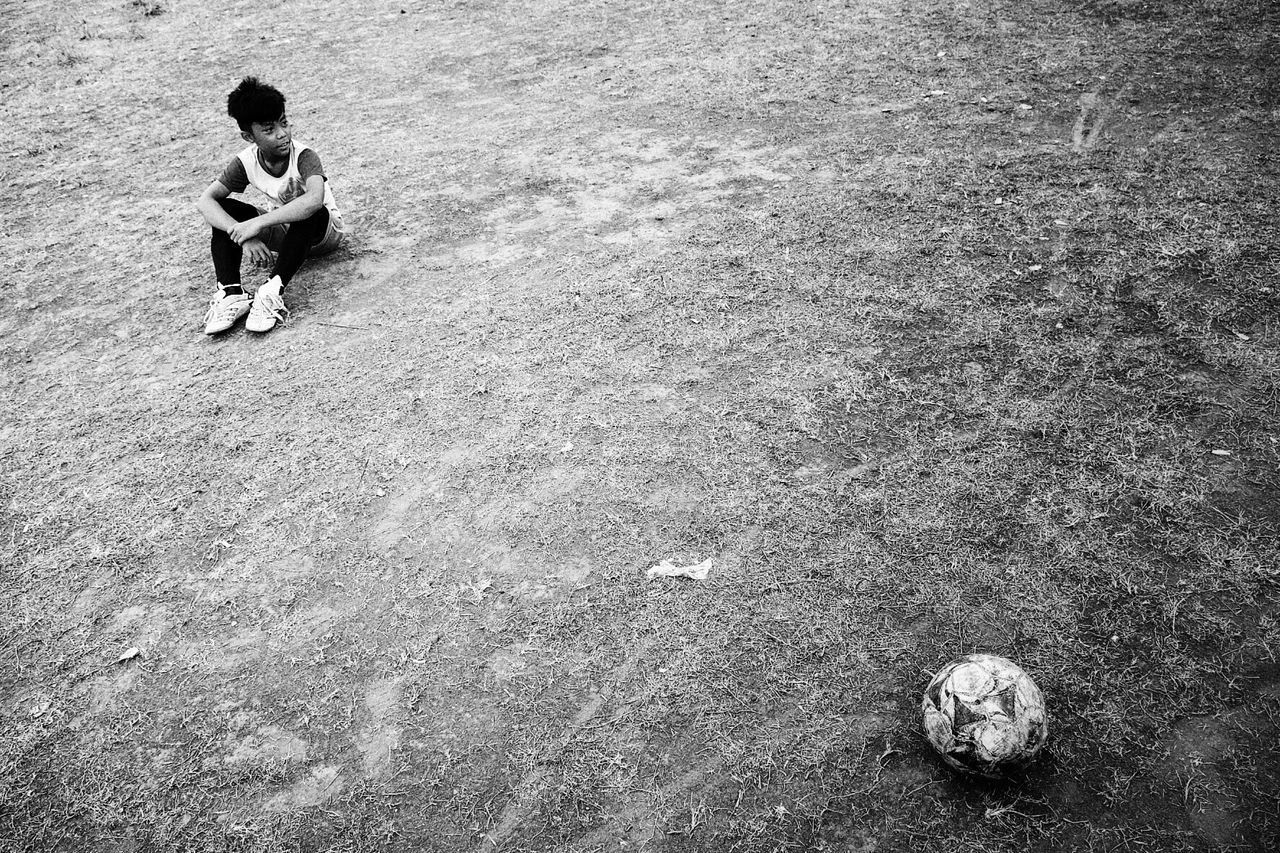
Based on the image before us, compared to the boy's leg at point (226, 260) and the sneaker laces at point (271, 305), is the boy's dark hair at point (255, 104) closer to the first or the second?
the boy's leg at point (226, 260)

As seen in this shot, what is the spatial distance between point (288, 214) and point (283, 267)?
31 centimetres

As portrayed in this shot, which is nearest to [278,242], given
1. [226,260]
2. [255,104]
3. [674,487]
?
[226,260]

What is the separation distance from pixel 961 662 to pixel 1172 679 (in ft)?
2.18

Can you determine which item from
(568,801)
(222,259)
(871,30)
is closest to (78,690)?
(568,801)

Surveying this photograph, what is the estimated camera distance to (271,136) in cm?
412

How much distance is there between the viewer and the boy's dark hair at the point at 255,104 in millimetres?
3973

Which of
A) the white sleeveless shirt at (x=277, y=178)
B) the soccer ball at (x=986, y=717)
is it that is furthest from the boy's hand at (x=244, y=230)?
the soccer ball at (x=986, y=717)

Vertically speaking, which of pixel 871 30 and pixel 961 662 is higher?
pixel 871 30

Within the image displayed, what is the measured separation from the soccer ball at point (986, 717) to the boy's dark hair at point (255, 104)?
13.8ft

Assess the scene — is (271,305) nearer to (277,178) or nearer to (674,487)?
(277,178)

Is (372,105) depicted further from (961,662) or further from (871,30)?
(961,662)

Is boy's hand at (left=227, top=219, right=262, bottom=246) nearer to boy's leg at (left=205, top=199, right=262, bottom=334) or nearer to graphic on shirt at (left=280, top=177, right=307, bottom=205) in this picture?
boy's leg at (left=205, top=199, right=262, bottom=334)

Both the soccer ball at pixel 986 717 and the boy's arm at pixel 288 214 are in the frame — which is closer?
the soccer ball at pixel 986 717

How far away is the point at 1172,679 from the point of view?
2.22 m
